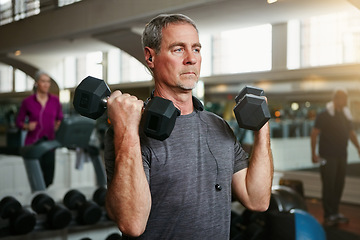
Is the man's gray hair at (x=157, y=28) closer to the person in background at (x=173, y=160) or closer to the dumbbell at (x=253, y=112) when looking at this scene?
the person in background at (x=173, y=160)

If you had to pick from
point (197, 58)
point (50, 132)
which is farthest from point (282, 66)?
point (197, 58)

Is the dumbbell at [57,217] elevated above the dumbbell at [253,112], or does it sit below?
below

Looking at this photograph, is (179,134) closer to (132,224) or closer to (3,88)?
(132,224)

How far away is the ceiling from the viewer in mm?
2631

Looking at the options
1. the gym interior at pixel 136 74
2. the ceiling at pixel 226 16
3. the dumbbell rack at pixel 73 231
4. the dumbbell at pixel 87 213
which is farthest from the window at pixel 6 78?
the dumbbell at pixel 87 213

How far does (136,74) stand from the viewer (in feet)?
10.8

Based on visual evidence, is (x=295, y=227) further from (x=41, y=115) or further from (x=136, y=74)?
(x=41, y=115)

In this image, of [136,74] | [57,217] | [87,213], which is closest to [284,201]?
[87,213]

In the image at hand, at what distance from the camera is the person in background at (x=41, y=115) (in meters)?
3.06

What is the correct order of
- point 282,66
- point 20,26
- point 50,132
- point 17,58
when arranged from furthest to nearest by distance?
point 282,66, point 50,132, point 17,58, point 20,26

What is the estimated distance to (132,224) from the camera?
883 millimetres

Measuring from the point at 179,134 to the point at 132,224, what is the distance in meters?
0.24

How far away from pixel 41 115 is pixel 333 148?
251cm

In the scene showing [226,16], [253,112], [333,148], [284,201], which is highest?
[226,16]
